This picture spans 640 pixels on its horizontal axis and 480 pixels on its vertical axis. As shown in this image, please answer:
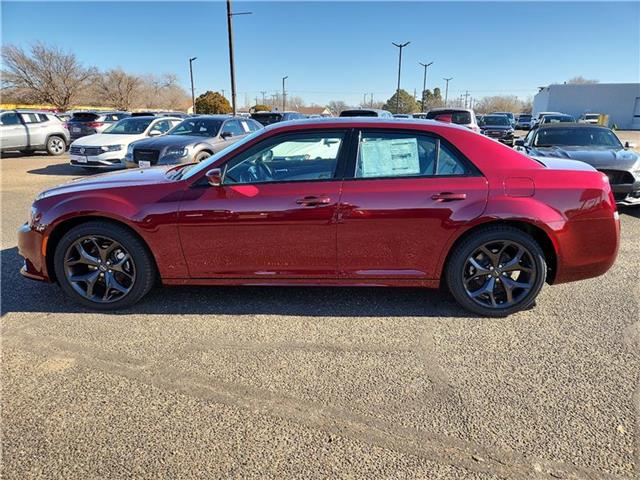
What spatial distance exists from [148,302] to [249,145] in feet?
5.44

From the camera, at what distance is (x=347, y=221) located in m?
3.29

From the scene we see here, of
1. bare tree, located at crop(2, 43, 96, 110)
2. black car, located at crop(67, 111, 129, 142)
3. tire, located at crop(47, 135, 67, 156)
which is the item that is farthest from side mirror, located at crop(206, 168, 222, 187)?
bare tree, located at crop(2, 43, 96, 110)

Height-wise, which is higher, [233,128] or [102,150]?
[233,128]

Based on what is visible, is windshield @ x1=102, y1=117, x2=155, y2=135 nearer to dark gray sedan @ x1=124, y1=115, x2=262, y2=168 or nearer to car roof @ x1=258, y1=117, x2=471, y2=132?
dark gray sedan @ x1=124, y1=115, x2=262, y2=168

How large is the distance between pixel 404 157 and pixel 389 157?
12 centimetres

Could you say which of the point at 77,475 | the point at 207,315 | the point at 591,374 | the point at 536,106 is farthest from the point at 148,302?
the point at 536,106

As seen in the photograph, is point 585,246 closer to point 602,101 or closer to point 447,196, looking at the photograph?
point 447,196

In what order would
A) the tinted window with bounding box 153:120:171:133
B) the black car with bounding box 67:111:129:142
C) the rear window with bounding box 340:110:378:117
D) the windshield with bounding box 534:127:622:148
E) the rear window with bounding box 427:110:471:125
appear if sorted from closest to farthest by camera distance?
the windshield with bounding box 534:127:622:148, the rear window with bounding box 340:110:378:117, the tinted window with bounding box 153:120:171:133, the rear window with bounding box 427:110:471:125, the black car with bounding box 67:111:129:142

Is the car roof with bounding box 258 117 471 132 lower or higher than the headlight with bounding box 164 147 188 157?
higher

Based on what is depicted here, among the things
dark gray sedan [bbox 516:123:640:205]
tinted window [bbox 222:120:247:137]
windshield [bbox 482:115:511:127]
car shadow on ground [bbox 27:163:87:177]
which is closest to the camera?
dark gray sedan [bbox 516:123:640:205]

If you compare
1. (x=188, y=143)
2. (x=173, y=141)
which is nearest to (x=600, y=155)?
(x=188, y=143)

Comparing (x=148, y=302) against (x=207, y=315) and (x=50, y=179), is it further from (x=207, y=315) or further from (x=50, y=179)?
(x=50, y=179)

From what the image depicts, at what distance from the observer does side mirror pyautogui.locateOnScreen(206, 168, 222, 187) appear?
3.33 metres

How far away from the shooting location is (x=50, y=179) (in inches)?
417
